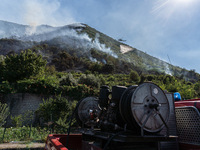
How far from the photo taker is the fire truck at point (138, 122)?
88.3 inches

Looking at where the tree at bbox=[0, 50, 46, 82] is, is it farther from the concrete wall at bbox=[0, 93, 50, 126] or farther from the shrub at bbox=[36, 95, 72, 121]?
the shrub at bbox=[36, 95, 72, 121]

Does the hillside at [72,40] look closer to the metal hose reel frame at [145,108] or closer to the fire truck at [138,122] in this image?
the fire truck at [138,122]

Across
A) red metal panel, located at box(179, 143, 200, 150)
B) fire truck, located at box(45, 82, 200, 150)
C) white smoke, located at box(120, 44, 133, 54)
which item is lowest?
red metal panel, located at box(179, 143, 200, 150)

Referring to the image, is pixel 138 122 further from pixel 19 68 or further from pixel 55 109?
pixel 19 68

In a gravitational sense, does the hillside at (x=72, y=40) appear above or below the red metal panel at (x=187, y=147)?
above

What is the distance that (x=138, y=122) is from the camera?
88.0 inches

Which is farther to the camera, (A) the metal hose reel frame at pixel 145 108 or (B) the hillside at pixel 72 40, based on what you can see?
(B) the hillside at pixel 72 40

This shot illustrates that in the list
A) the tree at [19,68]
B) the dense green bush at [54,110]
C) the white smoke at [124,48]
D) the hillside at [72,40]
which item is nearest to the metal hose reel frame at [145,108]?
the dense green bush at [54,110]

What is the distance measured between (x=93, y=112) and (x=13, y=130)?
741 centimetres

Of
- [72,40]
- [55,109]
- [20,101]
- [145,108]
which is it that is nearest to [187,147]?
[145,108]

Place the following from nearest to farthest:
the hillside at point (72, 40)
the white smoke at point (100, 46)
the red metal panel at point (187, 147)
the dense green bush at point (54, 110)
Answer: the red metal panel at point (187, 147), the dense green bush at point (54, 110), the hillside at point (72, 40), the white smoke at point (100, 46)

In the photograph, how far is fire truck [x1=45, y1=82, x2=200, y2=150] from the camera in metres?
2.24

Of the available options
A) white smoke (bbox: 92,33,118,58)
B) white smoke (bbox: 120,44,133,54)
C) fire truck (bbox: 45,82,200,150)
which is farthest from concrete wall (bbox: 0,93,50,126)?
white smoke (bbox: 120,44,133,54)

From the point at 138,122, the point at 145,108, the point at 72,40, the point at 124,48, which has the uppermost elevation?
the point at 72,40
